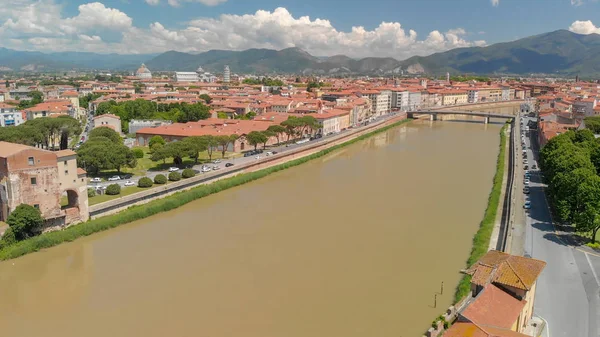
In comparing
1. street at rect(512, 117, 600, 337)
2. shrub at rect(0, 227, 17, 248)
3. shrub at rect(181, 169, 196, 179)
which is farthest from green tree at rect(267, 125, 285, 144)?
shrub at rect(0, 227, 17, 248)

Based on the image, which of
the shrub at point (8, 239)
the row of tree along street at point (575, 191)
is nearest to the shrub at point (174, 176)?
the shrub at point (8, 239)

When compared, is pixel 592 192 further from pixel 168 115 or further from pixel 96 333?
pixel 168 115

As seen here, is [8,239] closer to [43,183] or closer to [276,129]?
[43,183]

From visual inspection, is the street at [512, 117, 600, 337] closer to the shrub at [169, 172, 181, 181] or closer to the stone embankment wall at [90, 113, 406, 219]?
the stone embankment wall at [90, 113, 406, 219]

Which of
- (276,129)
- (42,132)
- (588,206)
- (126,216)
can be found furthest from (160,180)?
(588,206)

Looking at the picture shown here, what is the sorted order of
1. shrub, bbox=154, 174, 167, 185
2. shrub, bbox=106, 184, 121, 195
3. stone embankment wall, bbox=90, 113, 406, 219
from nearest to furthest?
stone embankment wall, bbox=90, 113, 406, 219
shrub, bbox=106, 184, 121, 195
shrub, bbox=154, 174, 167, 185

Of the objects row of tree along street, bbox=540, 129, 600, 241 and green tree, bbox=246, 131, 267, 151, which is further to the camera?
green tree, bbox=246, 131, 267, 151
